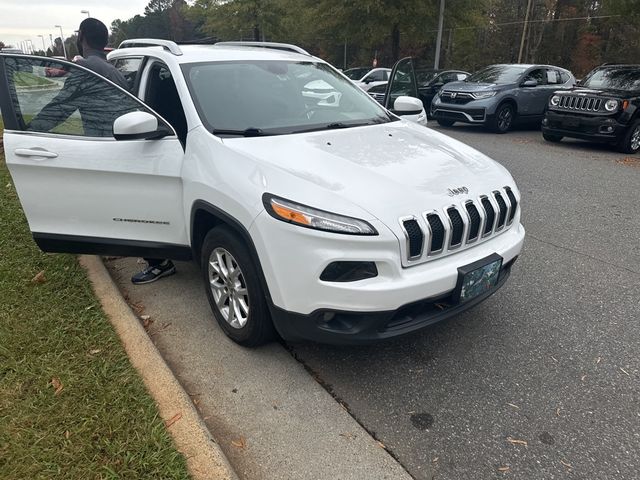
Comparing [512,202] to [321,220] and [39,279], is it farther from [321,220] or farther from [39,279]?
[39,279]

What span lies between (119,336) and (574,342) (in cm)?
288

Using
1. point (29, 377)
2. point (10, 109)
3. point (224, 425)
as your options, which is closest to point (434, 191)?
point (224, 425)

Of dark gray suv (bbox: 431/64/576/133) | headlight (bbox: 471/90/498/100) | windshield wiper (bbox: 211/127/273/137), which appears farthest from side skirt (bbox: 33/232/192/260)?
headlight (bbox: 471/90/498/100)

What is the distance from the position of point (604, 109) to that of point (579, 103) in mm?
479

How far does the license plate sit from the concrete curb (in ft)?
4.69

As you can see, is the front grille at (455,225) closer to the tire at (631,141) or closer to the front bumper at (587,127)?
the front bumper at (587,127)

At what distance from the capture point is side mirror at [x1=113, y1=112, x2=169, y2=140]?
2.98 meters

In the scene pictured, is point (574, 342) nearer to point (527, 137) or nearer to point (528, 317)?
point (528, 317)

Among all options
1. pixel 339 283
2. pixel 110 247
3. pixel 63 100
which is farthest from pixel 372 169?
pixel 63 100

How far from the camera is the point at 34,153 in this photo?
325 cm

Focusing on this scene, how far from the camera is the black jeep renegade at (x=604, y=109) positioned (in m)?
9.37

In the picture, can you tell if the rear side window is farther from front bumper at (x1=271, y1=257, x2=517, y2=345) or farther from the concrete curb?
front bumper at (x1=271, y1=257, x2=517, y2=345)

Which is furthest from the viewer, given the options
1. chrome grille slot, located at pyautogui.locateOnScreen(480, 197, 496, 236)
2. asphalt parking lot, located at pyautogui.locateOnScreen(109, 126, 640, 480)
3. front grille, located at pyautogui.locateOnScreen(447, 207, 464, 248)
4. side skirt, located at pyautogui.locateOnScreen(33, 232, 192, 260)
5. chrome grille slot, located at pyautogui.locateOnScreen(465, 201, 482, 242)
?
side skirt, located at pyautogui.locateOnScreen(33, 232, 192, 260)

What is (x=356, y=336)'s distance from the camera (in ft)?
8.20
